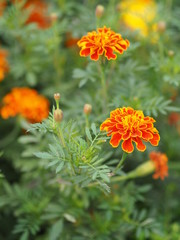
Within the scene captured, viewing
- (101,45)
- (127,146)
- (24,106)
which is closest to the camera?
(127,146)

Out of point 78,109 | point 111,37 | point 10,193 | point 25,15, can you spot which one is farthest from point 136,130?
point 25,15

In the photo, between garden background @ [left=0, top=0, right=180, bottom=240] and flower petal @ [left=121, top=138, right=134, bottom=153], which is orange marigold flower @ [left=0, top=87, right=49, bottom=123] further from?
flower petal @ [left=121, top=138, right=134, bottom=153]

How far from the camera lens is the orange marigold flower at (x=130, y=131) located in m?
0.83

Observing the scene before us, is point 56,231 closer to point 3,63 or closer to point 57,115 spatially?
point 57,115

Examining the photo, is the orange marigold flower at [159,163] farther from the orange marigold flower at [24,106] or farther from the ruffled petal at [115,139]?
the orange marigold flower at [24,106]

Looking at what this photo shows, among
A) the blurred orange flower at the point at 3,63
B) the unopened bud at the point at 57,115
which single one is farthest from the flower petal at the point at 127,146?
the blurred orange flower at the point at 3,63

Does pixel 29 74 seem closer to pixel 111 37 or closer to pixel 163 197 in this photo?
pixel 111 37

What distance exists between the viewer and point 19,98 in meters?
1.41

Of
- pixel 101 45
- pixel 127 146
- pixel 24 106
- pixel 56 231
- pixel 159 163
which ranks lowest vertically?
pixel 56 231

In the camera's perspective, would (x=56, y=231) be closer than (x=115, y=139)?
No

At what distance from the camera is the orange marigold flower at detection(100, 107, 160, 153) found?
83 centimetres

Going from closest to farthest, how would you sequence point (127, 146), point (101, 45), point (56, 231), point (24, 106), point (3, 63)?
point (127, 146), point (101, 45), point (56, 231), point (24, 106), point (3, 63)

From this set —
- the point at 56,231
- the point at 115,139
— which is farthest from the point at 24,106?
the point at 115,139

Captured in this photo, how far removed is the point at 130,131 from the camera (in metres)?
0.84
